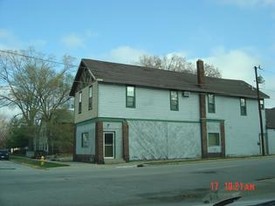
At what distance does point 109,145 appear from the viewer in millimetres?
36438

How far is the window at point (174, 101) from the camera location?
4075cm

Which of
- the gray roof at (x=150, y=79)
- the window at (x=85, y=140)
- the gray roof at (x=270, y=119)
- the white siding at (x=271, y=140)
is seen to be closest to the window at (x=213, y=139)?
the gray roof at (x=150, y=79)

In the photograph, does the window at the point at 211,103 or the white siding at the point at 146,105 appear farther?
the window at the point at 211,103

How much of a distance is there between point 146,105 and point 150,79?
3112mm

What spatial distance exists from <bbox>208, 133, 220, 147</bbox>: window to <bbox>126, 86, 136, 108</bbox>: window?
8.85 m

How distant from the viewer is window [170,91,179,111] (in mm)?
40750

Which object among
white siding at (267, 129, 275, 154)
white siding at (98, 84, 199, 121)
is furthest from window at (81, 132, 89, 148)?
white siding at (267, 129, 275, 154)

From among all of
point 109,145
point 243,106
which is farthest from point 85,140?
point 243,106

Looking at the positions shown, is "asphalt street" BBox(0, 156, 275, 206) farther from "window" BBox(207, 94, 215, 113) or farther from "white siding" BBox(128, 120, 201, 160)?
"window" BBox(207, 94, 215, 113)

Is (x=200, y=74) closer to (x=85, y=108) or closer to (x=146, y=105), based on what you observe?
(x=146, y=105)

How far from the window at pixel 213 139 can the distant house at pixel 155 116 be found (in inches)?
3.6

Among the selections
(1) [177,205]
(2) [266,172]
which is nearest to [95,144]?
(2) [266,172]

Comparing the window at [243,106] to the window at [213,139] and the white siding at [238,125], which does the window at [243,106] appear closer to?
the white siding at [238,125]

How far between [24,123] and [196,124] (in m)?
30.6
